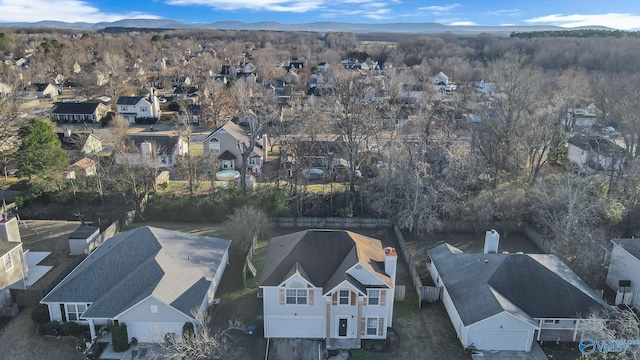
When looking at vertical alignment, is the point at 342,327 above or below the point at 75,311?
below

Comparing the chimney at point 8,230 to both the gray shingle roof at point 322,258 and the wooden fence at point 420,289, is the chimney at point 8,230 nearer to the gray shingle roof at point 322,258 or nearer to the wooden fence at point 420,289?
the gray shingle roof at point 322,258

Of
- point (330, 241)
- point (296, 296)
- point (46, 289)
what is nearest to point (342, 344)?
point (296, 296)

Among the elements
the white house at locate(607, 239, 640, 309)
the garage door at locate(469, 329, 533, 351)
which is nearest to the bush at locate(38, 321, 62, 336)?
the garage door at locate(469, 329, 533, 351)

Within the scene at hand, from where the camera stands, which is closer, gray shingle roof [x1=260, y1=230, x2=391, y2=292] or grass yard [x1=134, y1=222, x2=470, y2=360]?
grass yard [x1=134, y1=222, x2=470, y2=360]

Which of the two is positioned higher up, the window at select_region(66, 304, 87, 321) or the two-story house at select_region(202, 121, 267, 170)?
the two-story house at select_region(202, 121, 267, 170)

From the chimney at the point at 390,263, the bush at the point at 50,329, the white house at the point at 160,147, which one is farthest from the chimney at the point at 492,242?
the white house at the point at 160,147

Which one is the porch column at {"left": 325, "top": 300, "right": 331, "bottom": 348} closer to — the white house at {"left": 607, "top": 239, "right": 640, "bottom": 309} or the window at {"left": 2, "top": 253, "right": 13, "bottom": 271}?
the white house at {"left": 607, "top": 239, "right": 640, "bottom": 309}

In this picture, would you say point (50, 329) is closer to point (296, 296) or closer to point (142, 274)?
point (142, 274)
